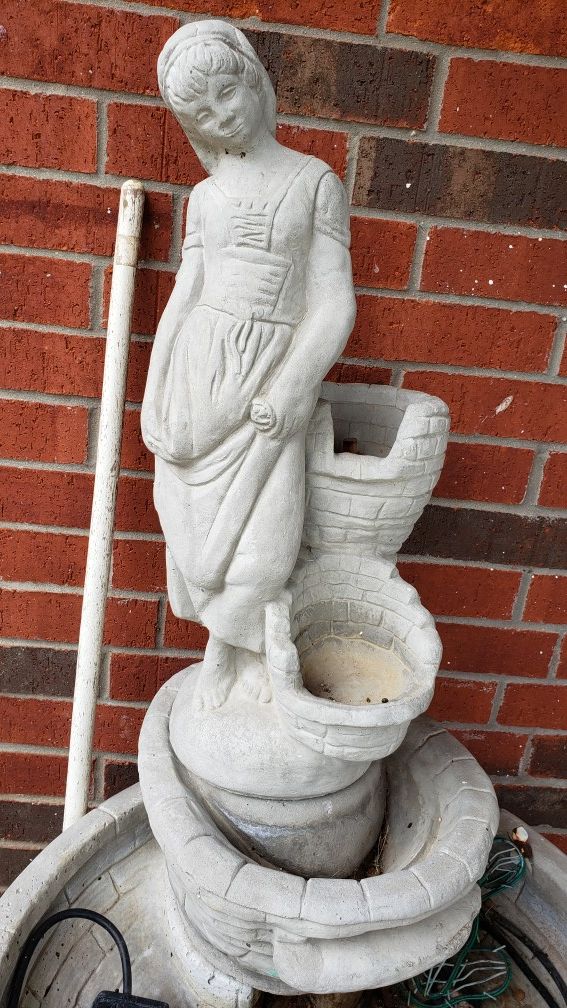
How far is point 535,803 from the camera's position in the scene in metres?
1.54

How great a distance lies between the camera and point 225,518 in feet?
2.98

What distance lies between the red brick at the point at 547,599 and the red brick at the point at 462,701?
6.3 inches

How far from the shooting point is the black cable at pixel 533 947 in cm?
111

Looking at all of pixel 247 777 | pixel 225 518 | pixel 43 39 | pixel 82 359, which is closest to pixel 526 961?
pixel 247 777

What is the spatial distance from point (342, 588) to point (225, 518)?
196mm

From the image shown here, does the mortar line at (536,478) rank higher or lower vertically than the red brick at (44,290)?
lower

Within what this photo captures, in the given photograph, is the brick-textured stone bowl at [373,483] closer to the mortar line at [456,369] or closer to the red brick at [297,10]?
the mortar line at [456,369]

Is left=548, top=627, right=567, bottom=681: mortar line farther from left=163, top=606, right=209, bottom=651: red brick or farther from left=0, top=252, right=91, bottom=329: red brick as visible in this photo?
left=0, top=252, right=91, bottom=329: red brick

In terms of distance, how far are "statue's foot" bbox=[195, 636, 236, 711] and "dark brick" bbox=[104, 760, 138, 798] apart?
533mm

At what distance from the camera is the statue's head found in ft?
2.63

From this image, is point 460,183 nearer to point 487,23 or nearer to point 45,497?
point 487,23

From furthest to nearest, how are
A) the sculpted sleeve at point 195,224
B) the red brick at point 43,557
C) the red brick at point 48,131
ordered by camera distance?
the red brick at point 43,557 → the red brick at point 48,131 → the sculpted sleeve at point 195,224

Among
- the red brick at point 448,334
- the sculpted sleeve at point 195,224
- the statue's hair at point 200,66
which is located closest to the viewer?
the statue's hair at point 200,66

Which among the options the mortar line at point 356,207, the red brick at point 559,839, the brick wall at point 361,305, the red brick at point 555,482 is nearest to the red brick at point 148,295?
the brick wall at point 361,305
